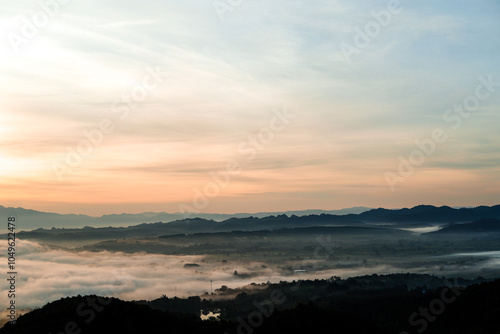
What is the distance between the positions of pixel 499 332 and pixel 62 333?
9394 cm

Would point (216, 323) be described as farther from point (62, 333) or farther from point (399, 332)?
point (399, 332)

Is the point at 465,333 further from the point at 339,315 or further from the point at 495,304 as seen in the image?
the point at 339,315

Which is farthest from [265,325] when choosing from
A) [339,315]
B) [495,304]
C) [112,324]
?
[495,304]

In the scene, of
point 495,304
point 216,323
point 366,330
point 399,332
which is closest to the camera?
point 366,330

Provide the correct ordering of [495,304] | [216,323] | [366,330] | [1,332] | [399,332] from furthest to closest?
[399,332] → [495,304] → [216,323] → [366,330] → [1,332]

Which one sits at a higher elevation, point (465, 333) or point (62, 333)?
point (62, 333)

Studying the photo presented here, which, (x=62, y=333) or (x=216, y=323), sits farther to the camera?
(x=216, y=323)

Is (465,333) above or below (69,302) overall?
below

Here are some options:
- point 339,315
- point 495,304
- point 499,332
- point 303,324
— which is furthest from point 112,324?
point 495,304

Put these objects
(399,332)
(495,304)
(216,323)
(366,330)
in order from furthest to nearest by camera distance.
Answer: (399,332) → (495,304) → (216,323) → (366,330)

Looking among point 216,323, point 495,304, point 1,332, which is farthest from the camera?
point 495,304

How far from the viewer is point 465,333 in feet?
396

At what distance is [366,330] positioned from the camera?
109 metres

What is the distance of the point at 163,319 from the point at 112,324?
1150 centimetres
